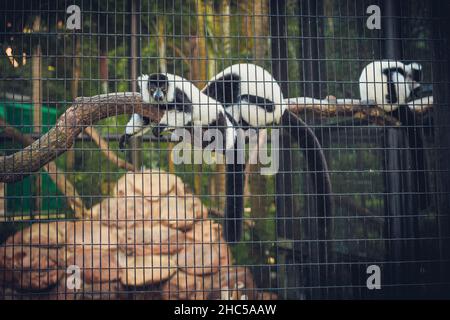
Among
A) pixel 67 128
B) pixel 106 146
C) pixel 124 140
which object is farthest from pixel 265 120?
pixel 106 146

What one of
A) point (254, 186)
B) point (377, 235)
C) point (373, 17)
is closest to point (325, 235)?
point (377, 235)

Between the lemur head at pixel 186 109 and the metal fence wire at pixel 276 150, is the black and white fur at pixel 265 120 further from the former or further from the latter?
the lemur head at pixel 186 109

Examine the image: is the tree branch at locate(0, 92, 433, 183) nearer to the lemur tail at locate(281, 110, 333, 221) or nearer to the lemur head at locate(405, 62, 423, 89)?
the lemur tail at locate(281, 110, 333, 221)

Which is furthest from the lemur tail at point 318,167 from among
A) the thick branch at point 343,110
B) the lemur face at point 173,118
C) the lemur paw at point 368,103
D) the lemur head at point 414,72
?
the lemur head at point 414,72

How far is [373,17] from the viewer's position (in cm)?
347

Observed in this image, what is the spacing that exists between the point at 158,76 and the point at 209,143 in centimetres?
74

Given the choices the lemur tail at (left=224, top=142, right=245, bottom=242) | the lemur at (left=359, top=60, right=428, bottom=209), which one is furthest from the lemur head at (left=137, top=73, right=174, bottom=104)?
the lemur at (left=359, top=60, right=428, bottom=209)

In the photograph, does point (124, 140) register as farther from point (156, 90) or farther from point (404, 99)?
point (404, 99)

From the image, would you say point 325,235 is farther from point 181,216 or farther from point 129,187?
point 129,187

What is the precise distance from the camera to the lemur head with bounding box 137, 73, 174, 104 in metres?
3.62

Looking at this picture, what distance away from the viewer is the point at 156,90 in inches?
147

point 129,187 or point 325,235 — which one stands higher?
point 129,187

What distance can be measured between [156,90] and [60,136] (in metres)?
0.85

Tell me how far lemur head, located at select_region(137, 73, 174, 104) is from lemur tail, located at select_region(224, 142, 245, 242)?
71cm
